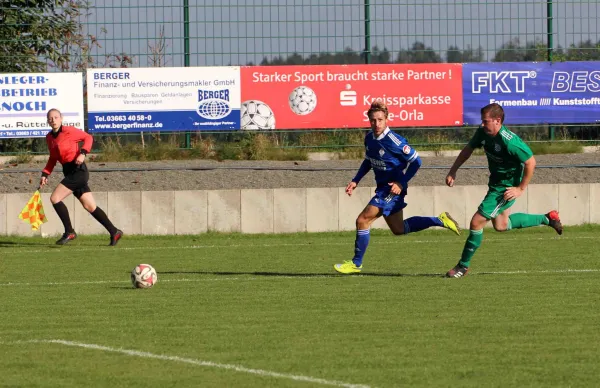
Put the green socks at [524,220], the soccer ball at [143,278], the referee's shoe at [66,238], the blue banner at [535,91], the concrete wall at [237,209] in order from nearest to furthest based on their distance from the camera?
the soccer ball at [143,278], the green socks at [524,220], the referee's shoe at [66,238], the concrete wall at [237,209], the blue banner at [535,91]

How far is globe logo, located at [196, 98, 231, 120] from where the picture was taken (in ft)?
74.4

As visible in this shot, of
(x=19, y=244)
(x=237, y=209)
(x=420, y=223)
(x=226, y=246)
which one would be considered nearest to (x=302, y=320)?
(x=420, y=223)

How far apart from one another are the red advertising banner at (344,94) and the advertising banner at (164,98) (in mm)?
372

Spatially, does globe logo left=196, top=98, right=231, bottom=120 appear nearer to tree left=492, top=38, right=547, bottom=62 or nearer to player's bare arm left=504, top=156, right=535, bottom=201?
tree left=492, top=38, right=547, bottom=62

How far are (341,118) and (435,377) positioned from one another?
16302 millimetres

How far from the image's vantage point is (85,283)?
12781 millimetres

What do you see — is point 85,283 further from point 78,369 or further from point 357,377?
point 357,377

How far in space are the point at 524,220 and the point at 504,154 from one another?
120cm

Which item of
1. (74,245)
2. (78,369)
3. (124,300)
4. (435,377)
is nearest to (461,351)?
(435,377)

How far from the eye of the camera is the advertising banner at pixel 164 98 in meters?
22.5

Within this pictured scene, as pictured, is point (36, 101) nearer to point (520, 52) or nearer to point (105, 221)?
point (105, 221)

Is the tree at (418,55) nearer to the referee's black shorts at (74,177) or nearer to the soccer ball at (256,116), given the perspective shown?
the soccer ball at (256,116)

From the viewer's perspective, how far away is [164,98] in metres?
22.7

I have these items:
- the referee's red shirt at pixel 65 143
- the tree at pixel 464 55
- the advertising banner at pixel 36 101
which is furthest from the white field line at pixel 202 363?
the tree at pixel 464 55
